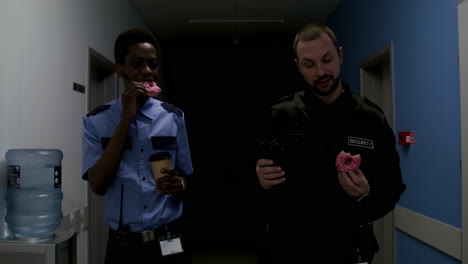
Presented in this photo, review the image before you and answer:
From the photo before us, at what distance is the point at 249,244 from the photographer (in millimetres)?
5488

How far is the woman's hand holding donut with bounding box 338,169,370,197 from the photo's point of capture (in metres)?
1.14

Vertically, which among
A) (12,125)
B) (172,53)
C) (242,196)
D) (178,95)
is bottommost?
(242,196)

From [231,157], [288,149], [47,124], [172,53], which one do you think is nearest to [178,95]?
[172,53]

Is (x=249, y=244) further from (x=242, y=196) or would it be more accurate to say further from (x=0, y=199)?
(x=0, y=199)

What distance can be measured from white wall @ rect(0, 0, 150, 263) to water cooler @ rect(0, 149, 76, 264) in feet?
0.21

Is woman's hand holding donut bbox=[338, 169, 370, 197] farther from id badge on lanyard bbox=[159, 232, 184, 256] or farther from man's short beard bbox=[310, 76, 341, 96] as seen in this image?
id badge on lanyard bbox=[159, 232, 184, 256]

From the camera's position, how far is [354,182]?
3.78 feet

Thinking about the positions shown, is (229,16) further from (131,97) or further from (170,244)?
(170,244)

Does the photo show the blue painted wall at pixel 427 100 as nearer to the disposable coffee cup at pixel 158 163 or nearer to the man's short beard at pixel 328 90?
the man's short beard at pixel 328 90

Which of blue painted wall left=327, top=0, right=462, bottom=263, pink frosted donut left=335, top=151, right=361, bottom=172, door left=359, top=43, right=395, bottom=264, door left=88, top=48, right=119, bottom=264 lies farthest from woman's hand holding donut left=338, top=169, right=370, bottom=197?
door left=88, top=48, right=119, bottom=264

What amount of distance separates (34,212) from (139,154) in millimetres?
940

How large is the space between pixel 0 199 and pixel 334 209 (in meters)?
1.62

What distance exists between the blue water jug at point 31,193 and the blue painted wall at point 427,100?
7.18 ft

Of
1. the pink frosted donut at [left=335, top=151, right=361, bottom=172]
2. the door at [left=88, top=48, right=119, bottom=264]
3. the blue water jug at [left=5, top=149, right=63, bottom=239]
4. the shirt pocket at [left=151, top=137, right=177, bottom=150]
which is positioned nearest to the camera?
the pink frosted donut at [left=335, top=151, right=361, bottom=172]
